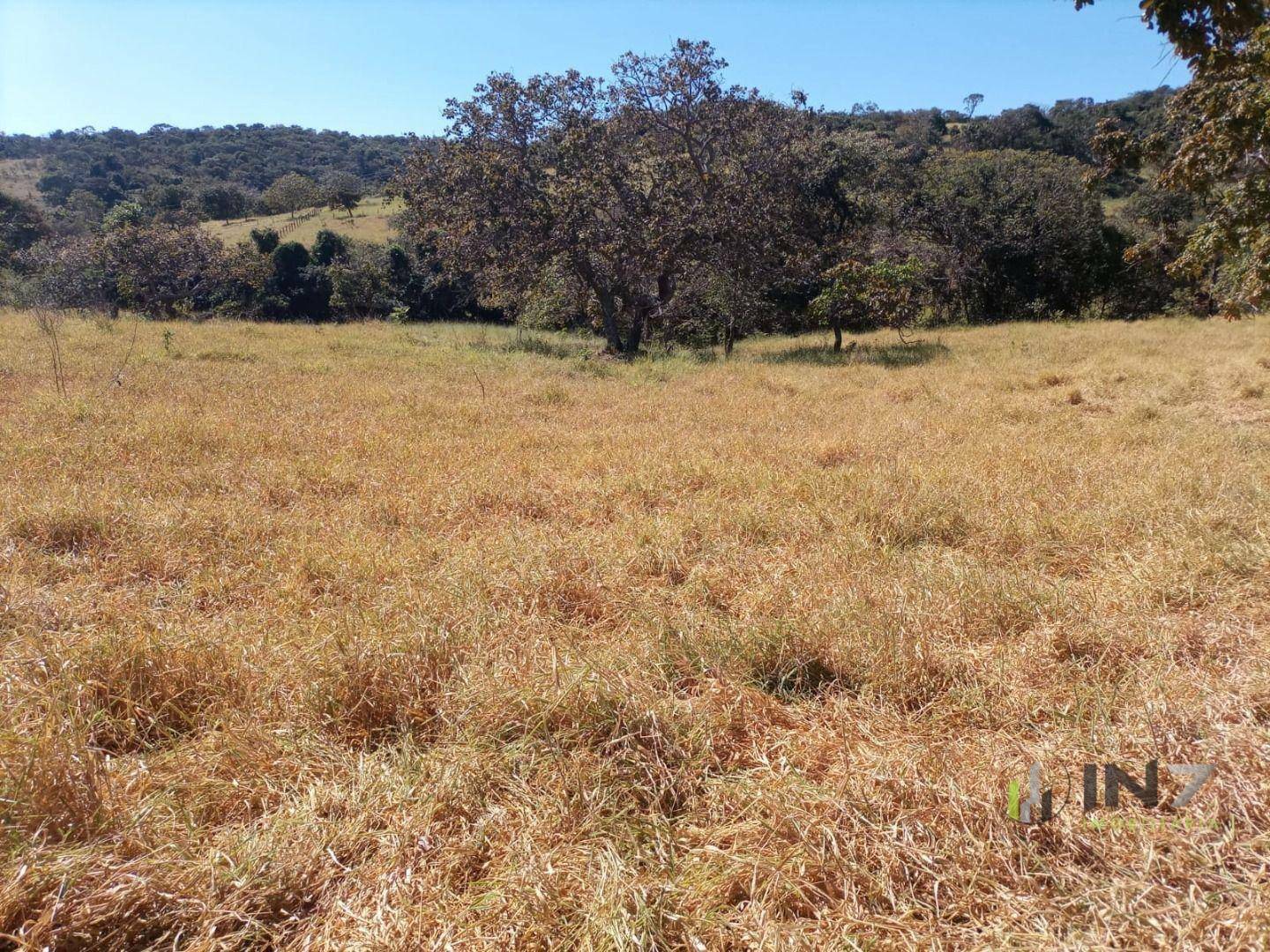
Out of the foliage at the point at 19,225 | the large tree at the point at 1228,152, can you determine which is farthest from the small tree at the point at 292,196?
the large tree at the point at 1228,152

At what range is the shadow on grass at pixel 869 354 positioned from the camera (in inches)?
570

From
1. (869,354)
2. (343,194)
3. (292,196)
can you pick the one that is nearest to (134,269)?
(869,354)

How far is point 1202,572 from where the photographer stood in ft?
10.9

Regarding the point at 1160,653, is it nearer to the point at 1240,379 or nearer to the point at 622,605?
the point at 622,605

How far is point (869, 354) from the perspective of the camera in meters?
15.6

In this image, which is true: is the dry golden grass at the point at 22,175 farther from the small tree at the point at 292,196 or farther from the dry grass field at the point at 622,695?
the dry grass field at the point at 622,695

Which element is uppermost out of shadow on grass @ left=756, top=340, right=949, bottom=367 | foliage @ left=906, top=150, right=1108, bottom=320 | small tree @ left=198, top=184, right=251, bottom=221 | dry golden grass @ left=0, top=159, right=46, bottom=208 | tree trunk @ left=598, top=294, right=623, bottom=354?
dry golden grass @ left=0, top=159, right=46, bottom=208

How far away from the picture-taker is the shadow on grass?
14.5 m

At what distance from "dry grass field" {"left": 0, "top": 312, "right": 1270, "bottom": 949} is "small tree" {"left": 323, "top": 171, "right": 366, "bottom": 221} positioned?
149 ft

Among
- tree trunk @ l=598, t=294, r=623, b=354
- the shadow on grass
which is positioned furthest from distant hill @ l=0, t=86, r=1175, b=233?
the shadow on grass

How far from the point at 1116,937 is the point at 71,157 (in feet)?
288

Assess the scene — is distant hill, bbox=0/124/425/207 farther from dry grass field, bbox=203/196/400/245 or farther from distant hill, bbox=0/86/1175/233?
dry grass field, bbox=203/196/400/245

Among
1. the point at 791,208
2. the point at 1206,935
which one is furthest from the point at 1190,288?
the point at 1206,935

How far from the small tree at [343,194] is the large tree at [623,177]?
31.6m
